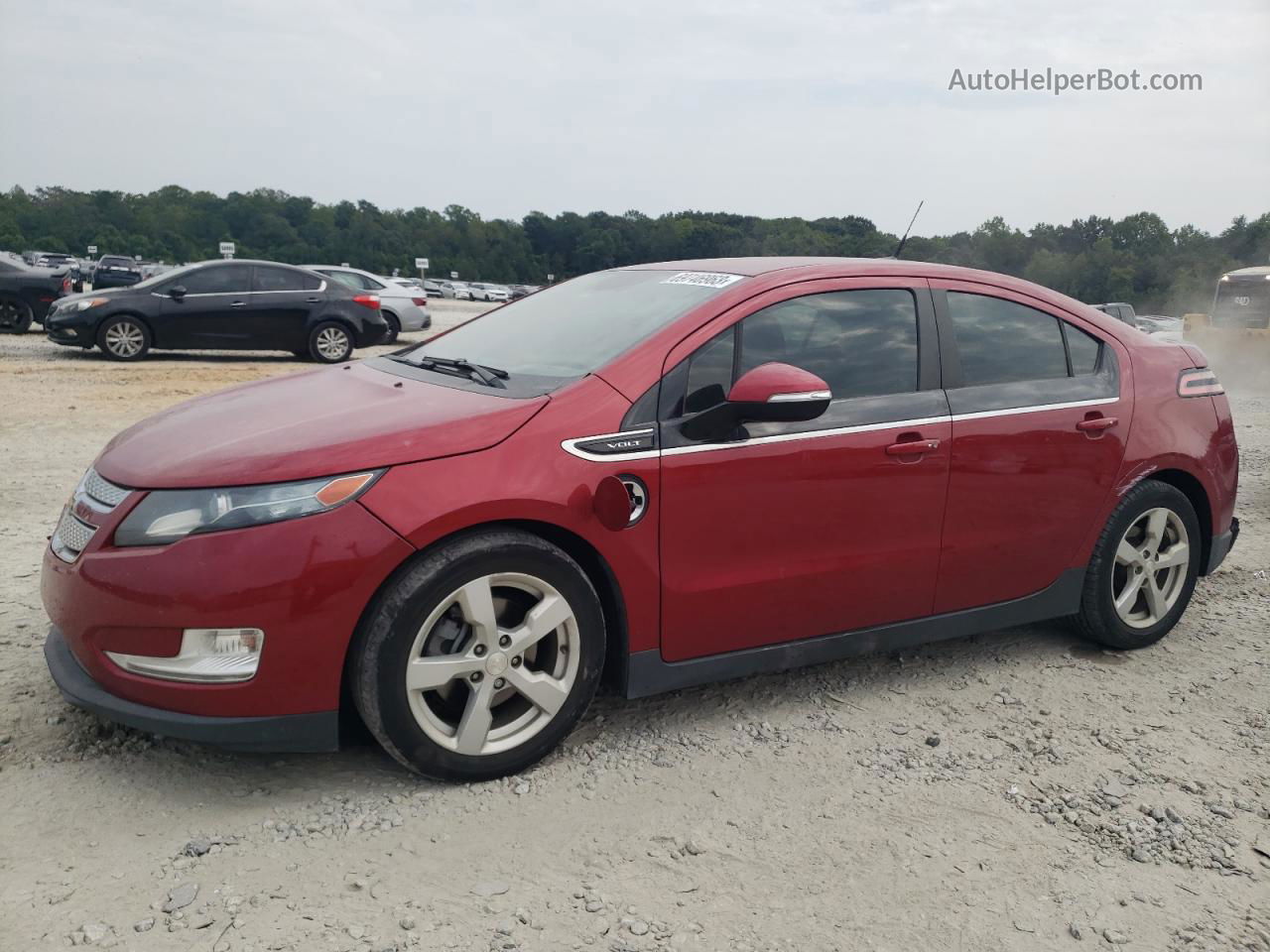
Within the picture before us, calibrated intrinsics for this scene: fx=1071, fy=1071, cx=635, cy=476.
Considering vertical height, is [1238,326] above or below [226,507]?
below

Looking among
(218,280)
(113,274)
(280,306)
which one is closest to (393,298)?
(280,306)

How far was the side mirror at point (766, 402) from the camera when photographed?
10.5ft

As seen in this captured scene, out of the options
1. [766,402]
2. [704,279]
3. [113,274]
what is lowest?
[113,274]

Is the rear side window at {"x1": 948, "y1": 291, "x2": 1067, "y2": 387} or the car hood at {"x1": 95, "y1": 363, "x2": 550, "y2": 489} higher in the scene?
the rear side window at {"x1": 948, "y1": 291, "x2": 1067, "y2": 387}

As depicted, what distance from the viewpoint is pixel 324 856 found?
2771 millimetres

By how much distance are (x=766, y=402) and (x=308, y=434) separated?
1339 millimetres

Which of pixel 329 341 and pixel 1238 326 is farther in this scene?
pixel 1238 326

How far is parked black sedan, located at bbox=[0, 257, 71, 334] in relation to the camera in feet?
55.4

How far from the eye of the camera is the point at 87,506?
3094 millimetres

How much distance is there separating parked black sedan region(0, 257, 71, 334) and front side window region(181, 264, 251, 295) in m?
4.50

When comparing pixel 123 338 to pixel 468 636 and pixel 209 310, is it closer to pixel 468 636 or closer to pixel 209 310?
pixel 209 310

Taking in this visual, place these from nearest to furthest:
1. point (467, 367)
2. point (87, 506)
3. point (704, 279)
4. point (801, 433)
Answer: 1. point (87, 506)
2. point (801, 433)
3. point (467, 367)
4. point (704, 279)

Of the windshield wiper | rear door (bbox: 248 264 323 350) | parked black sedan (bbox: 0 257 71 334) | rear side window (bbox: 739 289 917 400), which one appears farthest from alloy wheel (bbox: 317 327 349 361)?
rear side window (bbox: 739 289 917 400)

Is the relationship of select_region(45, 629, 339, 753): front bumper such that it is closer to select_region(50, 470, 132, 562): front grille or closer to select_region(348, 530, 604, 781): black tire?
select_region(348, 530, 604, 781): black tire
